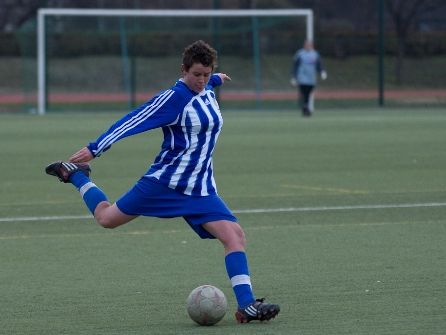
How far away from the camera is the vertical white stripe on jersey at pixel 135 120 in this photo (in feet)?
17.5

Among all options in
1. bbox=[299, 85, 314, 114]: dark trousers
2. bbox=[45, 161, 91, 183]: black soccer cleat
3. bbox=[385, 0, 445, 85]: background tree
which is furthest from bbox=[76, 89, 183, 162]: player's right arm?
bbox=[385, 0, 445, 85]: background tree

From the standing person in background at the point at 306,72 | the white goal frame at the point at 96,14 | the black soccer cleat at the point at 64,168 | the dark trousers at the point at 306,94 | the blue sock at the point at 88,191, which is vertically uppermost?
the black soccer cleat at the point at 64,168

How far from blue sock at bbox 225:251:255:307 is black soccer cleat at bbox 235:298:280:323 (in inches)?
2.9

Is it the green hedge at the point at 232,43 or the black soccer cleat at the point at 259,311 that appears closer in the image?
the black soccer cleat at the point at 259,311

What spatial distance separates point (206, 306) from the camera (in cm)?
526

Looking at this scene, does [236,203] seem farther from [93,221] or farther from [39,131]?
[39,131]

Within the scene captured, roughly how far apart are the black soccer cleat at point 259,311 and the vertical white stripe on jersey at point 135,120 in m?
1.23

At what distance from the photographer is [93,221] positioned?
9266mm

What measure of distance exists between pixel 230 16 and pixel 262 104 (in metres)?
3.24

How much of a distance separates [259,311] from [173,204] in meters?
0.81

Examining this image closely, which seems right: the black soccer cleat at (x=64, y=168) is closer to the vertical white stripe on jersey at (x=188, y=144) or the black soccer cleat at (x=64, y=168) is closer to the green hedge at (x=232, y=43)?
the vertical white stripe on jersey at (x=188, y=144)

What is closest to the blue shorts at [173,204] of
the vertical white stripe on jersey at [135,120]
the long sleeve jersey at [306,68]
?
the vertical white stripe on jersey at [135,120]

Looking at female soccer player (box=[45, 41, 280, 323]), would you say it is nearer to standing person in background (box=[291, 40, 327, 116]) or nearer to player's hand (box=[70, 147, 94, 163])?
player's hand (box=[70, 147, 94, 163])

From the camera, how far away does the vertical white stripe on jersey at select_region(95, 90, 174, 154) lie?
17.5 feet
